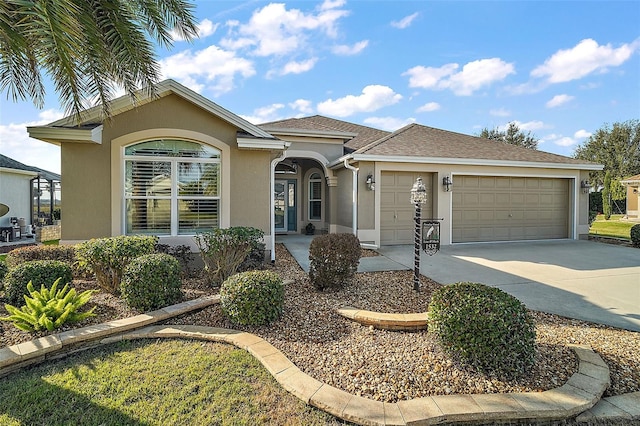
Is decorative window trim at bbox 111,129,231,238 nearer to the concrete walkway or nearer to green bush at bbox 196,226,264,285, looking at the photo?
green bush at bbox 196,226,264,285

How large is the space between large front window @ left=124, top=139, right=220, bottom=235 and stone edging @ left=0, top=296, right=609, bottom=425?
422 centimetres

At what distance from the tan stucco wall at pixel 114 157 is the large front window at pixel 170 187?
230 mm

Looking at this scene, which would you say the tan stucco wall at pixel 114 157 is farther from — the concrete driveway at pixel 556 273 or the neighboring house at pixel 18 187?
the neighboring house at pixel 18 187

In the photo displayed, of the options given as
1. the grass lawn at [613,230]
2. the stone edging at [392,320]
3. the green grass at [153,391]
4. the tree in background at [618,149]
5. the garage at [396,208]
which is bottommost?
the green grass at [153,391]

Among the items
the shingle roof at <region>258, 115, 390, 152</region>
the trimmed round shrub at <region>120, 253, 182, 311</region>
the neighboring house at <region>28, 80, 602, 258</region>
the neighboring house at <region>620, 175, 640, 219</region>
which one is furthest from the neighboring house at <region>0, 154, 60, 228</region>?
the neighboring house at <region>620, 175, 640, 219</region>

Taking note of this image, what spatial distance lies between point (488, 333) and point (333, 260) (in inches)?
117

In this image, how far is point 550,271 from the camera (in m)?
7.54

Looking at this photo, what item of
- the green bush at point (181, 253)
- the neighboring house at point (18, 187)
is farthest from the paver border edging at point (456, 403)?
the neighboring house at point (18, 187)

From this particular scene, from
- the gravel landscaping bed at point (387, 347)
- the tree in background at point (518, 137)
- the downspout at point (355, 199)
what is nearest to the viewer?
the gravel landscaping bed at point (387, 347)

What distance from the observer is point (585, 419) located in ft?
8.66

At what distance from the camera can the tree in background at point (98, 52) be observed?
516 cm

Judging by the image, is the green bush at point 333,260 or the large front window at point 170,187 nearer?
the green bush at point 333,260

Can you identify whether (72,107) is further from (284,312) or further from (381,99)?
(381,99)

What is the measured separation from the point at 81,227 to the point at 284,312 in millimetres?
5800
